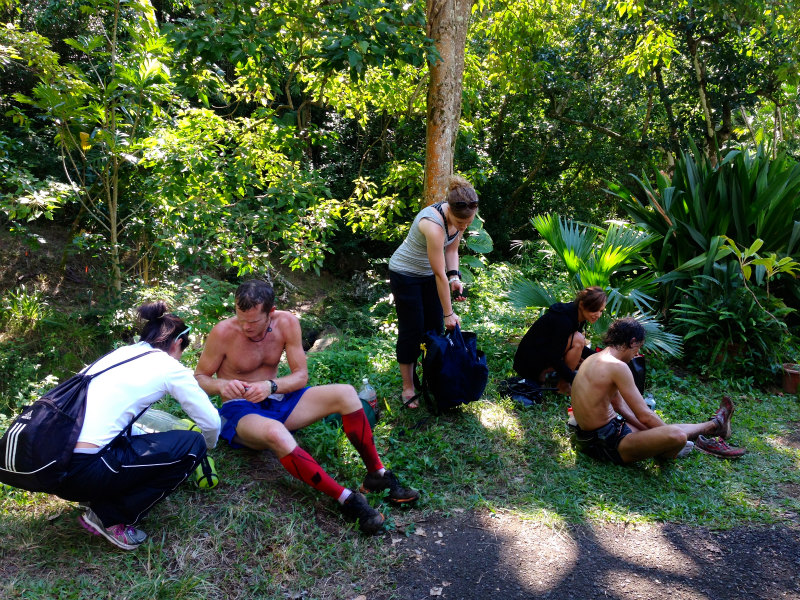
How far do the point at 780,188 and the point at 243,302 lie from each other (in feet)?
18.7

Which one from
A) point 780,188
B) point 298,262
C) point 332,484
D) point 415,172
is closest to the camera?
point 332,484

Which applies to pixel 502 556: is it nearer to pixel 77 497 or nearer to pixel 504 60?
pixel 77 497

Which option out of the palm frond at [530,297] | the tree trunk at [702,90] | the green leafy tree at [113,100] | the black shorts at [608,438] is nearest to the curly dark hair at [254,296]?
the black shorts at [608,438]

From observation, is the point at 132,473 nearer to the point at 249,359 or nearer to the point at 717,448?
the point at 249,359

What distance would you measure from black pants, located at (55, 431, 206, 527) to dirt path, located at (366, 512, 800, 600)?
1099 mm

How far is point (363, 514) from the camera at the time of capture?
3094 millimetres

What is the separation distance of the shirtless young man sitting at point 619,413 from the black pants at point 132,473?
2.40m

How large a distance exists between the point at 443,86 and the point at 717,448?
14.1 feet

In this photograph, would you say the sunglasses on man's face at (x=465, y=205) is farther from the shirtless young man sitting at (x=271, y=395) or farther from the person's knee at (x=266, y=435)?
the person's knee at (x=266, y=435)

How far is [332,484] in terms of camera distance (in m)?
3.08

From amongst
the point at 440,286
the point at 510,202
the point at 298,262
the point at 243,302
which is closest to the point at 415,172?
the point at 298,262

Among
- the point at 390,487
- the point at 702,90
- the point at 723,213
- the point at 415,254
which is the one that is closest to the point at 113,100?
the point at 415,254

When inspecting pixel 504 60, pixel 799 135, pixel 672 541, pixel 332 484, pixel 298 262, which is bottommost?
pixel 672 541

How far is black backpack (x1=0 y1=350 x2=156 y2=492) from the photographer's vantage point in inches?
96.8
